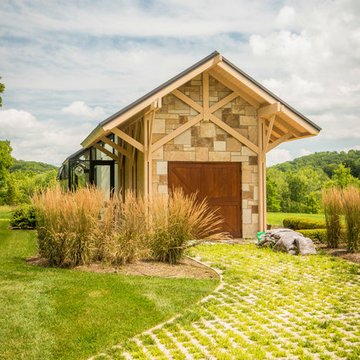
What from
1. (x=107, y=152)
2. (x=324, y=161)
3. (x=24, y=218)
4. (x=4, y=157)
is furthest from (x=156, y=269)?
(x=324, y=161)

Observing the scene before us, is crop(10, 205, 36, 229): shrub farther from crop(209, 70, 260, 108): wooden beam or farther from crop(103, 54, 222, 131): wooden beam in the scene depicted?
crop(209, 70, 260, 108): wooden beam

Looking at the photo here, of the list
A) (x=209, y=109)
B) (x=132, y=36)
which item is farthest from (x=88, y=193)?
(x=132, y=36)

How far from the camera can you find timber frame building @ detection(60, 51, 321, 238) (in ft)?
36.8

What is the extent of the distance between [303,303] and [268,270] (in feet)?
6.51

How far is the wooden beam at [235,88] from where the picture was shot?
38.3ft

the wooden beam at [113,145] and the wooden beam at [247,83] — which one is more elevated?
the wooden beam at [247,83]

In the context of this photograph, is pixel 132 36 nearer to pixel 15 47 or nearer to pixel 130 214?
pixel 15 47

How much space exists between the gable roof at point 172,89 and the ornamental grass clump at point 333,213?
2.52 m

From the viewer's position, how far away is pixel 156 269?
734 cm

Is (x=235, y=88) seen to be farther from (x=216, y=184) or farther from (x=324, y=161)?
(x=324, y=161)

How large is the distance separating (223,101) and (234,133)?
89 centimetres

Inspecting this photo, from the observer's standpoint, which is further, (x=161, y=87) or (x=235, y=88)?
(x=235, y=88)

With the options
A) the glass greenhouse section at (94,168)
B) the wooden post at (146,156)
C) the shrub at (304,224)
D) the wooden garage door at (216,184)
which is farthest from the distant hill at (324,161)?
the wooden post at (146,156)

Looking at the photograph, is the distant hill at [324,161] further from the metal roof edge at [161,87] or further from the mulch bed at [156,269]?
the mulch bed at [156,269]
